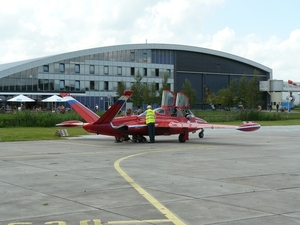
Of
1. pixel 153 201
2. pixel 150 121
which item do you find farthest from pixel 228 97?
pixel 153 201

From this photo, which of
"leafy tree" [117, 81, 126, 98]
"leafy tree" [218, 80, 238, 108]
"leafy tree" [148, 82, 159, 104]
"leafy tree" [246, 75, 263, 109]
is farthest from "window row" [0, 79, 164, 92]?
"leafy tree" [246, 75, 263, 109]

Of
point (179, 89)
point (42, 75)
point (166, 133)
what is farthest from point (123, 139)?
point (179, 89)

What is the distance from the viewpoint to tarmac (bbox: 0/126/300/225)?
8789 mm

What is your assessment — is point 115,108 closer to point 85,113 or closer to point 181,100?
point 85,113

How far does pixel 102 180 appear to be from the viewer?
13.0m

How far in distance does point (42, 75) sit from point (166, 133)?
191 ft

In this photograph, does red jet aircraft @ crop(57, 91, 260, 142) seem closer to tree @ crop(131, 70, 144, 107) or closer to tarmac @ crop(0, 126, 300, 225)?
tarmac @ crop(0, 126, 300, 225)

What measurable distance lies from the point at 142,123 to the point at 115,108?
234cm

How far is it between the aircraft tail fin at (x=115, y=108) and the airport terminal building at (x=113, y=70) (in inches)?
2215

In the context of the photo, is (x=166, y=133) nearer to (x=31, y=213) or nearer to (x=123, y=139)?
(x=123, y=139)

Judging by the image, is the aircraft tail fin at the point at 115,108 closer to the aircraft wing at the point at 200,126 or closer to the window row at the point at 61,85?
the aircraft wing at the point at 200,126

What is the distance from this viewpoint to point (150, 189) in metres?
11.6

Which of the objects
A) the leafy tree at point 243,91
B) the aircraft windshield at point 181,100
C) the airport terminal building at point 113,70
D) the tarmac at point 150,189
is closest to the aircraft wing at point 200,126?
the aircraft windshield at point 181,100

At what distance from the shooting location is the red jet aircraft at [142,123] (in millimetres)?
24812
